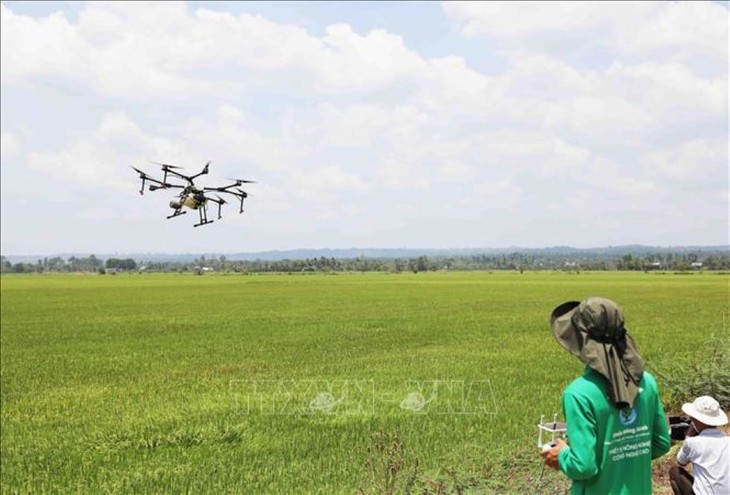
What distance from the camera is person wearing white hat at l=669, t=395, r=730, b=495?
166 inches

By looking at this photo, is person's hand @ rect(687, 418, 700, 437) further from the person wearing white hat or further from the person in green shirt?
the person in green shirt

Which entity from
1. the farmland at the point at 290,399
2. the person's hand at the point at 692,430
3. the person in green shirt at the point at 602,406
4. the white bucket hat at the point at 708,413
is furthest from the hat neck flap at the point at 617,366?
the person's hand at the point at 692,430

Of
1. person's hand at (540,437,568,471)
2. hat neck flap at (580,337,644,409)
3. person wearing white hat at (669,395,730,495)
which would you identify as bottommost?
person wearing white hat at (669,395,730,495)

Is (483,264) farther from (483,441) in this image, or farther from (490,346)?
(483,441)

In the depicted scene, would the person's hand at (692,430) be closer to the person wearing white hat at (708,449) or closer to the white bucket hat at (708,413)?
the person wearing white hat at (708,449)

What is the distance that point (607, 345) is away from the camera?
115 inches

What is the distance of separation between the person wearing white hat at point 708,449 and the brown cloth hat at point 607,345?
153cm

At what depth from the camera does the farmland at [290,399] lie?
330 inches

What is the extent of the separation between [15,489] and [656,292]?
151 feet

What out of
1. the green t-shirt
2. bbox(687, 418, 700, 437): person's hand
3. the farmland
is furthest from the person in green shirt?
bbox(687, 418, 700, 437): person's hand

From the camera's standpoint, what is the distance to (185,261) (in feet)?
13.7

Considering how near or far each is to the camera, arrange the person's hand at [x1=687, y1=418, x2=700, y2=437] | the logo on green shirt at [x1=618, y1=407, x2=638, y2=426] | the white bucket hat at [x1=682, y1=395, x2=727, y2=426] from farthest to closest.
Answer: the person's hand at [x1=687, y1=418, x2=700, y2=437] → the white bucket hat at [x1=682, y1=395, x2=727, y2=426] → the logo on green shirt at [x1=618, y1=407, x2=638, y2=426]

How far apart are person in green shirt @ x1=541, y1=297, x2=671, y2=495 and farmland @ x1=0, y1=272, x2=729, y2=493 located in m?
1.27

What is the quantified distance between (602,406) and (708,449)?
1.80 metres
